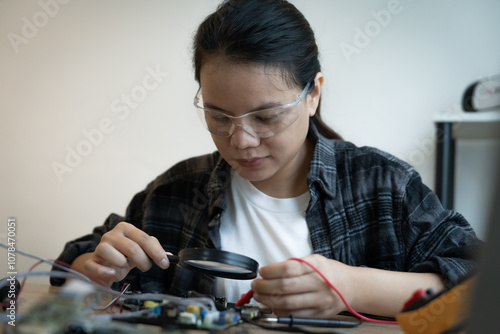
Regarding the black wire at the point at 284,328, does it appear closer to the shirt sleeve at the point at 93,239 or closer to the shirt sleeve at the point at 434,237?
the shirt sleeve at the point at 434,237

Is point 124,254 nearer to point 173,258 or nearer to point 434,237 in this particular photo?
point 173,258

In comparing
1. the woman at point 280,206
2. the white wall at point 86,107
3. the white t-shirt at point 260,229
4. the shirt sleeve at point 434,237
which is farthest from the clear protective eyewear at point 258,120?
the white wall at point 86,107

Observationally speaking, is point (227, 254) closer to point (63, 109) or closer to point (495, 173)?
point (495, 173)

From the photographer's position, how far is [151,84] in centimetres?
282

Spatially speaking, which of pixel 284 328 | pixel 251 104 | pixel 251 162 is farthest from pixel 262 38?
pixel 284 328

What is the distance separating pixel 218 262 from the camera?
2.88ft

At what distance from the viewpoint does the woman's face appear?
3.68 feet

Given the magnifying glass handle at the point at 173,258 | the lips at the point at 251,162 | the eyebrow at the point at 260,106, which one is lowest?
the magnifying glass handle at the point at 173,258

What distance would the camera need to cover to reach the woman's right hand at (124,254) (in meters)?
1.01

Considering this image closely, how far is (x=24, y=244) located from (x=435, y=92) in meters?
2.41

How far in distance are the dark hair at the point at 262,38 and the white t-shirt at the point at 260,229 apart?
332mm

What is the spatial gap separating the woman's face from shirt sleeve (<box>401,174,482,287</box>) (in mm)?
335

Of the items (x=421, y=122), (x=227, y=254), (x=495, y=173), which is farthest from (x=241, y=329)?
(x=421, y=122)

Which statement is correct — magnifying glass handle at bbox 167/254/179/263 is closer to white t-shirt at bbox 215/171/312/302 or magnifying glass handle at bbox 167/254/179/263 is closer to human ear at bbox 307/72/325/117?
white t-shirt at bbox 215/171/312/302
